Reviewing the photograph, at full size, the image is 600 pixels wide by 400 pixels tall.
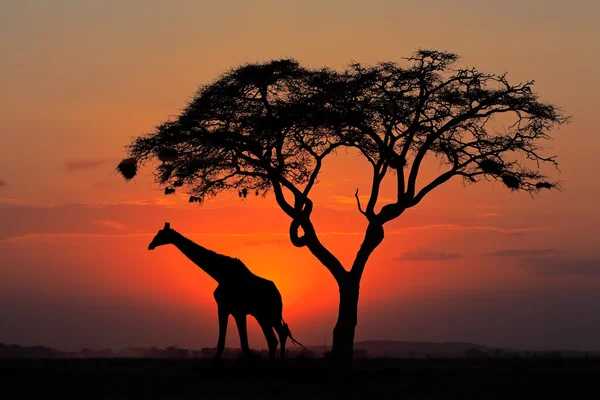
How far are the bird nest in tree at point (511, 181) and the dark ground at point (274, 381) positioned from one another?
7068 millimetres

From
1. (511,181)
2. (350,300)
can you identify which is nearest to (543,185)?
(511,181)

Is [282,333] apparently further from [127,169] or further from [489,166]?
[489,166]

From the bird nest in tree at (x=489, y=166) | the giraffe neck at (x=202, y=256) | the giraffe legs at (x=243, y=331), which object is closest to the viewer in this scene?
the giraffe legs at (x=243, y=331)

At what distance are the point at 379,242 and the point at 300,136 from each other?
523cm

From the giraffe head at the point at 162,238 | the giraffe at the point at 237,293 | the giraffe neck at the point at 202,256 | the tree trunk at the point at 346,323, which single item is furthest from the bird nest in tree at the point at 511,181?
the giraffe head at the point at 162,238

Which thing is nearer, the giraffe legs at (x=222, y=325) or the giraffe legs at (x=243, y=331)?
the giraffe legs at (x=222, y=325)

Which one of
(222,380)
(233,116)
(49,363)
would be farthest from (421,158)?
(49,363)

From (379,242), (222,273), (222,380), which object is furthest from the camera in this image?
(379,242)

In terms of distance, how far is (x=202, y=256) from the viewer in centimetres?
3291

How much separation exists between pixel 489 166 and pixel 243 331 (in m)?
12.1

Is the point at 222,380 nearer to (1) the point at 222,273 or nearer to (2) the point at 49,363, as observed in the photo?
(1) the point at 222,273

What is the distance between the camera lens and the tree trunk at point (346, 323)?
3569 cm

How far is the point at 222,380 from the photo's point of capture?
100 ft

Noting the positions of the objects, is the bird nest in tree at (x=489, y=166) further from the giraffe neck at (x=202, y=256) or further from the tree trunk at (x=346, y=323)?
the giraffe neck at (x=202, y=256)
